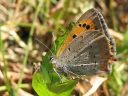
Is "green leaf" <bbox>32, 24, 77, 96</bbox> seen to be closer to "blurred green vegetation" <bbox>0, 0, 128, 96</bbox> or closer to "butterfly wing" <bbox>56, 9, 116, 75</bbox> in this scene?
"butterfly wing" <bbox>56, 9, 116, 75</bbox>

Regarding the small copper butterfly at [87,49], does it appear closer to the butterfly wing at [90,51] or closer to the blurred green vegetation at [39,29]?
the butterfly wing at [90,51]

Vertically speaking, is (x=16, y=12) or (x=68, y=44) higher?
(x=16, y=12)

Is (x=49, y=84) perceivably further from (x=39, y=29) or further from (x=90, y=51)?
(x=39, y=29)

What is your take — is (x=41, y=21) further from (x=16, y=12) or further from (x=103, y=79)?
(x=103, y=79)

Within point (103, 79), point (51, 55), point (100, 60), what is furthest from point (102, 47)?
point (103, 79)

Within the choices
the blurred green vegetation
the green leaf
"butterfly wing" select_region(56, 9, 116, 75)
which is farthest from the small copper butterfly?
the blurred green vegetation

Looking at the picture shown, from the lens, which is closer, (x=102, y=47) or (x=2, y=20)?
(x=102, y=47)

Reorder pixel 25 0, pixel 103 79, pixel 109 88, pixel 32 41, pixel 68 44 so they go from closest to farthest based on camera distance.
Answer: pixel 68 44, pixel 103 79, pixel 109 88, pixel 32 41, pixel 25 0
